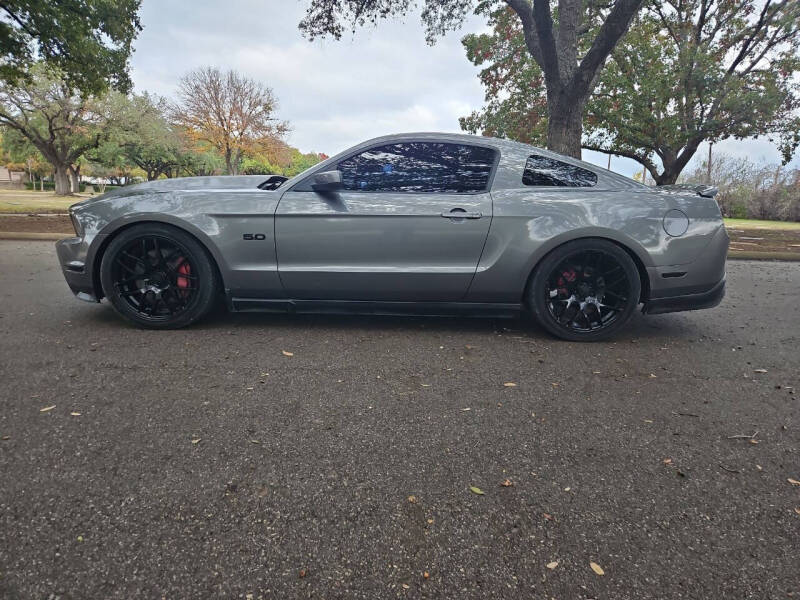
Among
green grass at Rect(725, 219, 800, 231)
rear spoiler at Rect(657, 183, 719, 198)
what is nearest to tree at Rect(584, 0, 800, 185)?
green grass at Rect(725, 219, 800, 231)

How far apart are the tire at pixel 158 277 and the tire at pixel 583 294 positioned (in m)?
2.43

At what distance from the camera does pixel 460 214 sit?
333 cm

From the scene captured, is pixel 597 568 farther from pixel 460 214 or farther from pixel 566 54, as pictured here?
pixel 566 54

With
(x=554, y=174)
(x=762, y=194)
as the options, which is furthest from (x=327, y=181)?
(x=762, y=194)

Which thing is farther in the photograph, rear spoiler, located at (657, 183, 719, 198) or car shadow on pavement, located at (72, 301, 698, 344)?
car shadow on pavement, located at (72, 301, 698, 344)

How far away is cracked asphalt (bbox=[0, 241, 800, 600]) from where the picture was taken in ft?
4.11

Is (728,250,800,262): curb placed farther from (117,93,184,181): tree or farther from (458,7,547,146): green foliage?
(117,93,184,181): tree

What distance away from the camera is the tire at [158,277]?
11.2 feet

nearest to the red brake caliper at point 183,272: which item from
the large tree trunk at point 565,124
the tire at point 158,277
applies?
the tire at point 158,277

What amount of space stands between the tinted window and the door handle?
19 cm

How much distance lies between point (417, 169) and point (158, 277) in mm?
2074

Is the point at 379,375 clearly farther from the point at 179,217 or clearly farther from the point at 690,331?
the point at 690,331

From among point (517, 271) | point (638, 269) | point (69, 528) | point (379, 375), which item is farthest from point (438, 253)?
point (69, 528)

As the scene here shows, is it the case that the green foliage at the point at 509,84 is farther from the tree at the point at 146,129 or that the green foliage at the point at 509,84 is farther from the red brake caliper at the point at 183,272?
the tree at the point at 146,129
